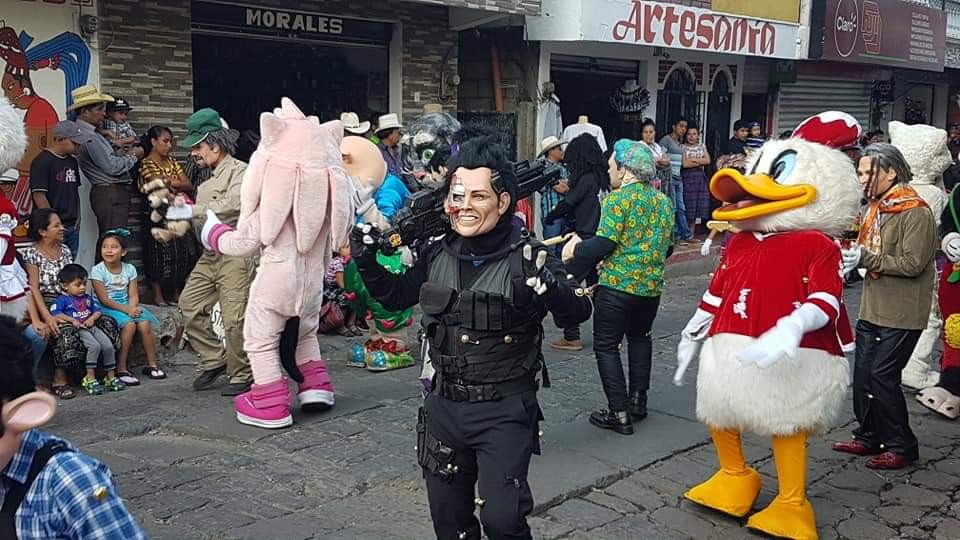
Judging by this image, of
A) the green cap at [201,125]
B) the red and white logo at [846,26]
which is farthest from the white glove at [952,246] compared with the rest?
the red and white logo at [846,26]

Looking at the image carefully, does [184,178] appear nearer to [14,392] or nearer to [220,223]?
[220,223]

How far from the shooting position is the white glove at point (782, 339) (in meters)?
3.88

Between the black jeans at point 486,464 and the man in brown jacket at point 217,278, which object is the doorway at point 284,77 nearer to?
the man in brown jacket at point 217,278

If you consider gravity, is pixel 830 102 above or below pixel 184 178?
above

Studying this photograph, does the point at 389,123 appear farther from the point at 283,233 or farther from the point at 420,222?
the point at 420,222

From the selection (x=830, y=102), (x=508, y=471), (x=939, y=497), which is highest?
(x=830, y=102)

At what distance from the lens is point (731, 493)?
4.64 m

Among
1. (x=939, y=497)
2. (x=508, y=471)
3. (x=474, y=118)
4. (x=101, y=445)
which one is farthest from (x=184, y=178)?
(x=939, y=497)

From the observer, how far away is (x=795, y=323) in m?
3.98

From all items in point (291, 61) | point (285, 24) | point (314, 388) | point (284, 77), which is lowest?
point (314, 388)

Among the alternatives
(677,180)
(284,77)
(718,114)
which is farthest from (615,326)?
(718,114)

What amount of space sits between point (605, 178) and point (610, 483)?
10.2ft

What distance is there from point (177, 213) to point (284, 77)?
567 cm

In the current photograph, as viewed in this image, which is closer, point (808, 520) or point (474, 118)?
point (808, 520)
